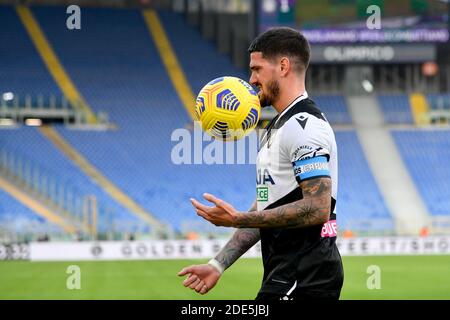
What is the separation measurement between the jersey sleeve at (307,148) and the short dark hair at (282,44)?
35 centimetres

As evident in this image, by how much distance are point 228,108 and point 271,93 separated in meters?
0.32

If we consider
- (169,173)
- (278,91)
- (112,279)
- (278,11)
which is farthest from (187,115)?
(278,91)

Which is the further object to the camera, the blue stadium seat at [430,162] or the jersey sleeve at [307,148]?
the blue stadium seat at [430,162]

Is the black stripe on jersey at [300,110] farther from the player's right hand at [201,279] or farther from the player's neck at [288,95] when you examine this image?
the player's right hand at [201,279]

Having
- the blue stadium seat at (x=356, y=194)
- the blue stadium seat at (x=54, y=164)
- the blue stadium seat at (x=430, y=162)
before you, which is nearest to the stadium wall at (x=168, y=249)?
the blue stadium seat at (x=356, y=194)

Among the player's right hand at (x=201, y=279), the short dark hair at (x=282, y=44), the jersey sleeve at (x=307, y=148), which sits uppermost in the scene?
the short dark hair at (x=282, y=44)

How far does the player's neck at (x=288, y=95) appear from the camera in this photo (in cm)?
476

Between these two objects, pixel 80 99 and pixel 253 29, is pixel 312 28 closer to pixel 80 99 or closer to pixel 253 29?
pixel 253 29

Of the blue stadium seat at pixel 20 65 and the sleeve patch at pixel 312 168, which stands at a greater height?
the blue stadium seat at pixel 20 65

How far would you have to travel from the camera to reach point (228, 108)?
196 inches

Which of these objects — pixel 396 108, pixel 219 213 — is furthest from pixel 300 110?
pixel 396 108

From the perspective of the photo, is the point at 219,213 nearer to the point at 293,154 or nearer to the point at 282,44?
the point at 293,154

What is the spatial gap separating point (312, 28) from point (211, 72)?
5.13 m

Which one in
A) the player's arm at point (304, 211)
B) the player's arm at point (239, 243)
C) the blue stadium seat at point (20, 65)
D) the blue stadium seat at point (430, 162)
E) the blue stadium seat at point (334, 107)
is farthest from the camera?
the blue stadium seat at point (334, 107)
